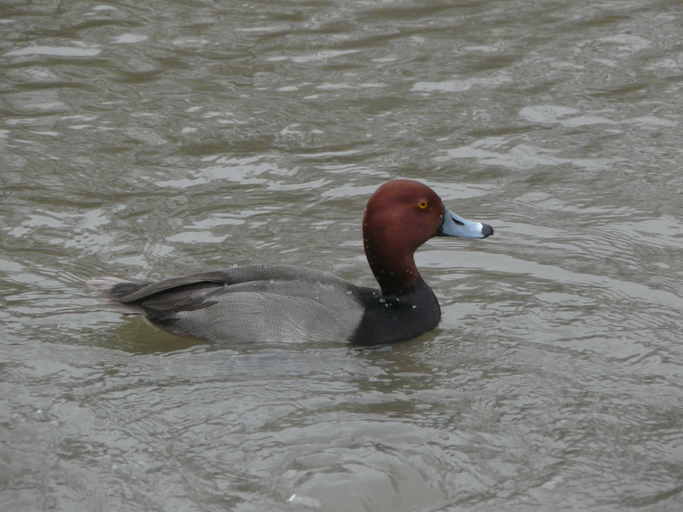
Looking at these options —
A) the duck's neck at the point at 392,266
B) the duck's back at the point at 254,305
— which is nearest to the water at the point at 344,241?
the duck's back at the point at 254,305

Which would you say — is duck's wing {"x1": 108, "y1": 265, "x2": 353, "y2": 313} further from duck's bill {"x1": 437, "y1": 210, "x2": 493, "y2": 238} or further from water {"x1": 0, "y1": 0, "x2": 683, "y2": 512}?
duck's bill {"x1": 437, "y1": 210, "x2": 493, "y2": 238}

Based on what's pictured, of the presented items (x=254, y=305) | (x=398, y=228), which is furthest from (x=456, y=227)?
(x=254, y=305)

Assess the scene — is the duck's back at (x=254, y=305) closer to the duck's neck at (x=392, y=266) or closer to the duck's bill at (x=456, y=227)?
the duck's neck at (x=392, y=266)

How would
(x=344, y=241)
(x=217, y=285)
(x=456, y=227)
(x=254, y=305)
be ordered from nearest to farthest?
(x=254, y=305)
(x=217, y=285)
(x=456, y=227)
(x=344, y=241)

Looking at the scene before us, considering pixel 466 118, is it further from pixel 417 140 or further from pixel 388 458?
pixel 388 458

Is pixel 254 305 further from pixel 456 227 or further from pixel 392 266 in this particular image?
pixel 456 227

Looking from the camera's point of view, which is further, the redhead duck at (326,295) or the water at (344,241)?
the redhead duck at (326,295)

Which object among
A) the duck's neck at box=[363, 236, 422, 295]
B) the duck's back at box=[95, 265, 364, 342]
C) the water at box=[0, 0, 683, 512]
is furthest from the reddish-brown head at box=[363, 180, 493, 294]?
the water at box=[0, 0, 683, 512]

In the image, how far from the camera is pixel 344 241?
25.9 feet

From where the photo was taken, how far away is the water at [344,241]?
209 inches

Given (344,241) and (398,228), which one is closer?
(398,228)

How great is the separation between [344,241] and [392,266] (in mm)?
1063

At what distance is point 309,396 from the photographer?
19.7 ft

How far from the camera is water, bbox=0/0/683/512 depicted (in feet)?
17.4
